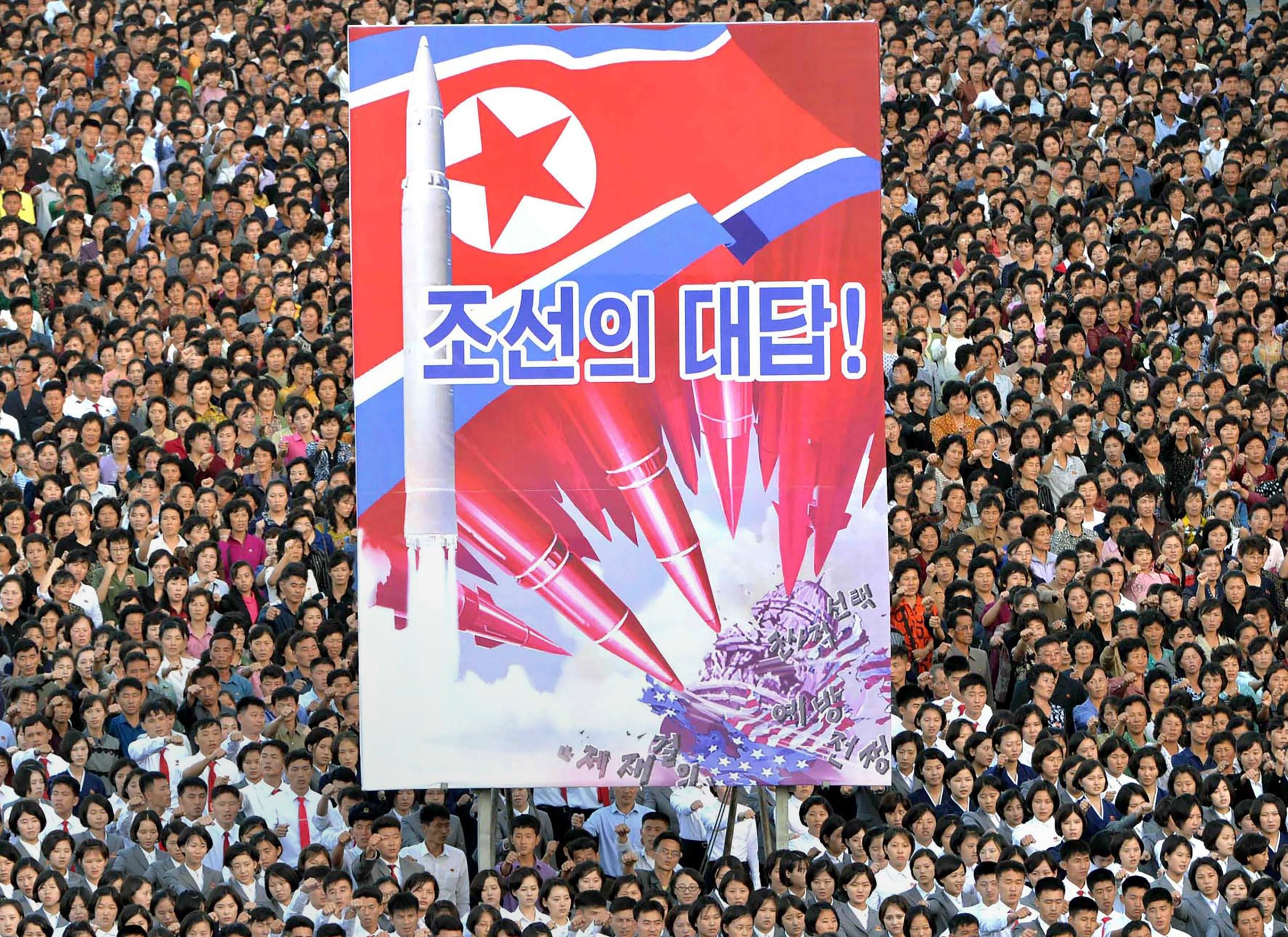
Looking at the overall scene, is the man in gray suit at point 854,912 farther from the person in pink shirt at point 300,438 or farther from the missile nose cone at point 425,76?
the person in pink shirt at point 300,438

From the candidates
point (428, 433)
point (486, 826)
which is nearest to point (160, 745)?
point (486, 826)

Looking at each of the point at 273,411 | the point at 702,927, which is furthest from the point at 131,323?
the point at 702,927

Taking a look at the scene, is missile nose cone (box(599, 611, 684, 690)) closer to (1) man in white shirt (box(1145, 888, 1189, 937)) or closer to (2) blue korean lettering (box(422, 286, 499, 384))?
(2) blue korean lettering (box(422, 286, 499, 384))

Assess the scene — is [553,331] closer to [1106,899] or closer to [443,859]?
[443,859]

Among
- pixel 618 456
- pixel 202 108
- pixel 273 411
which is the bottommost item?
pixel 618 456

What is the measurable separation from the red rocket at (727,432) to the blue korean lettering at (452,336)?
114 centimetres

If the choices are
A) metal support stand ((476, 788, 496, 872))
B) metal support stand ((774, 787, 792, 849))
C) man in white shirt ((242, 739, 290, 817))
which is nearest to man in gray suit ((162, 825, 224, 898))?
man in white shirt ((242, 739, 290, 817))

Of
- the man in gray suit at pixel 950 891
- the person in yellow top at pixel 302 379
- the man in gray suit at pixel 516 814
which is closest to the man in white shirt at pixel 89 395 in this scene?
the person in yellow top at pixel 302 379

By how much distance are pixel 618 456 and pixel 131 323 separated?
5.90m

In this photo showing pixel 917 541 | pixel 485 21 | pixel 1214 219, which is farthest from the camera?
pixel 485 21

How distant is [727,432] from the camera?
11.9 m

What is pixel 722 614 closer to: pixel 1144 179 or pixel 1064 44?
pixel 1144 179

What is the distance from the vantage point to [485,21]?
20641mm

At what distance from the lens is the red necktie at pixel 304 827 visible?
1303 cm
